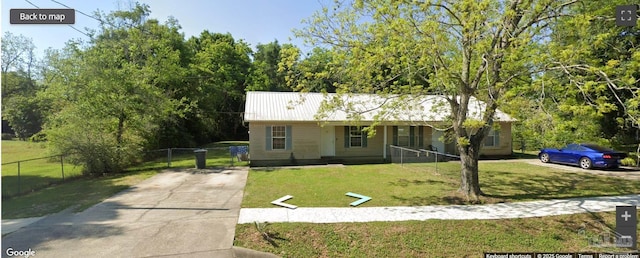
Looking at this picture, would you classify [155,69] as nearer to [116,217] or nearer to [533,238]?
[116,217]

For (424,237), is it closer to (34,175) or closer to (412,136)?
(412,136)

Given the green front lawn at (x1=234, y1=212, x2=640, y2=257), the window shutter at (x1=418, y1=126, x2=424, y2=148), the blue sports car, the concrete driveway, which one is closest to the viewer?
the concrete driveway

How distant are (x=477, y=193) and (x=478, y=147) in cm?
133

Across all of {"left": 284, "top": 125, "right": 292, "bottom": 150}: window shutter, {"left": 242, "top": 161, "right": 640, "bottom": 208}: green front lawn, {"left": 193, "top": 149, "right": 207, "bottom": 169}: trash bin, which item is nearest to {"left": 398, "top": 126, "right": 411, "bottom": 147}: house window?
{"left": 242, "top": 161, "right": 640, "bottom": 208}: green front lawn

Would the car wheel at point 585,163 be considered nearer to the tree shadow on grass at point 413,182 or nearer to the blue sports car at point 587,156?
the blue sports car at point 587,156

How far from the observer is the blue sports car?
45.1 feet

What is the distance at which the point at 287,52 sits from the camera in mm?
9125

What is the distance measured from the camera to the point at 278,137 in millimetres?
16484

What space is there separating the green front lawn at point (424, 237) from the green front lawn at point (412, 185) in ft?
5.44

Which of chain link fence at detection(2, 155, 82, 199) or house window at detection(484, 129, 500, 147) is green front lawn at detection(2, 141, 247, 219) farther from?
house window at detection(484, 129, 500, 147)

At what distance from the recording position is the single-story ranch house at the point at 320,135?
1614cm

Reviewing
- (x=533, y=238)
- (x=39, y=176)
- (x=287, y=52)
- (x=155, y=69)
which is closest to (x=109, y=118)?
(x=39, y=176)

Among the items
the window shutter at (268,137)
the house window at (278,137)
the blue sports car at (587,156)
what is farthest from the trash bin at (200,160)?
the blue sports car at (587,156)

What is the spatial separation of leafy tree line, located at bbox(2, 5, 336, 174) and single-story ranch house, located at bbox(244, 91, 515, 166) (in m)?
3.73
